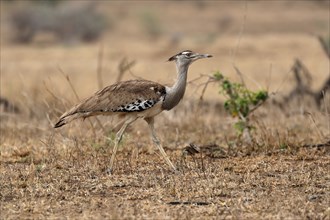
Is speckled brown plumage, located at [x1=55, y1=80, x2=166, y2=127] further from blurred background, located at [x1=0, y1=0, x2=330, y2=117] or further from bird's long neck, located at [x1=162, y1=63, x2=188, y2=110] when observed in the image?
blurred background, located at [x1=0, y1=0, x2=330, y2=117]

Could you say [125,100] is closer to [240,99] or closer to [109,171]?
[109,171]

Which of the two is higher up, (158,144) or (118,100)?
(118,100)

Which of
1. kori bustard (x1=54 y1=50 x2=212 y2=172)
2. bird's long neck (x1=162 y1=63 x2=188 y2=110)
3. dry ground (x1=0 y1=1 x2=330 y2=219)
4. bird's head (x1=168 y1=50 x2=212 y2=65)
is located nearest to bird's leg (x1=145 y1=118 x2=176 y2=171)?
kori bustard (x1=54 y1=50 x2=212 y2=172)

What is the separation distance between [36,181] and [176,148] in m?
2.47

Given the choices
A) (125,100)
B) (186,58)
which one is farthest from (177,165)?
(186,58)

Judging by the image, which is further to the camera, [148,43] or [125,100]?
[148,43]

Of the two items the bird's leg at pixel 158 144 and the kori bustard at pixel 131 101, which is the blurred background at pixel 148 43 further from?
the kori bustard at pixel 131 101

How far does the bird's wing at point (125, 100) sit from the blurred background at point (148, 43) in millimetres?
1684

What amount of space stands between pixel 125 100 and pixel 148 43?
90.3 ft

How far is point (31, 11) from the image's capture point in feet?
121

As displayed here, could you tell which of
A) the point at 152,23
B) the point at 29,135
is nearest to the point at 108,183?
the point at 29,135

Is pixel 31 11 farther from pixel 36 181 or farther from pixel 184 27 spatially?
pixel 36 181

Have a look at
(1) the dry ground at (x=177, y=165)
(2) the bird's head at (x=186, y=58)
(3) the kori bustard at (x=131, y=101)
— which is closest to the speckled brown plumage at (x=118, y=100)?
(3) the kori bustard at (x=131, y=101)

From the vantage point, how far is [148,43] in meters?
35.2
